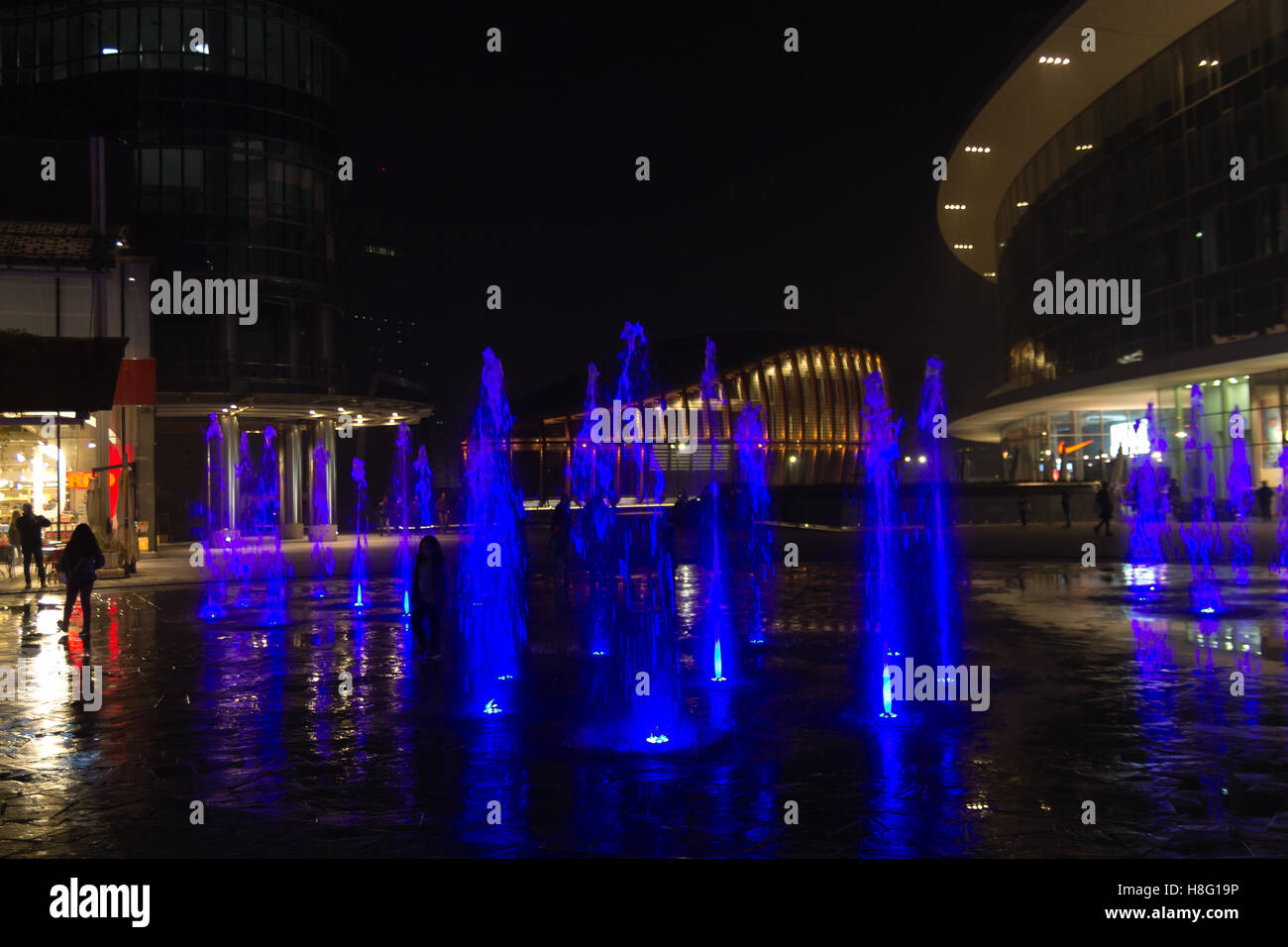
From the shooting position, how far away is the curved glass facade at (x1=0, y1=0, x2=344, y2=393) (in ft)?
142

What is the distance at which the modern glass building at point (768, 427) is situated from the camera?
105938 mm

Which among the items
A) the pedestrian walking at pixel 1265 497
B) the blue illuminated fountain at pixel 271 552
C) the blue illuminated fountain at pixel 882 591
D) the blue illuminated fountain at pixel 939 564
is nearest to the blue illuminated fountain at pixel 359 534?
the blue illuminated fountain at pixel 271 552

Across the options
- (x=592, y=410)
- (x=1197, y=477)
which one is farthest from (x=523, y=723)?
(x=592, y=410)

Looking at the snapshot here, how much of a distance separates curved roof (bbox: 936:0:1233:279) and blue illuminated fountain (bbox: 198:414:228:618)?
1375 inches

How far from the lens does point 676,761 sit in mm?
7586

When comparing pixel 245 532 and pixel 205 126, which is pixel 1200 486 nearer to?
pixel 245 532

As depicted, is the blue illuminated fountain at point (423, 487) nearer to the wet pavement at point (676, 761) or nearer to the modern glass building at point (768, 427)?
the modern glass building at point (768, 427)

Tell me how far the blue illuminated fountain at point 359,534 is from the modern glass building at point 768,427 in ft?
89.5

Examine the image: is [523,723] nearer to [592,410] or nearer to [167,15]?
[167,15]

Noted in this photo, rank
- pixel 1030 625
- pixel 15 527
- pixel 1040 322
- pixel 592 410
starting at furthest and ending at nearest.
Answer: pixel 592 410 → pixel 1040 322 → pixel 15 527 → pixel 1030 625

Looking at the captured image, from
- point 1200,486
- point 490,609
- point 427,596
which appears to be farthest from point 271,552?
point 1200,486

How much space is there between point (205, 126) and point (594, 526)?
2235cm
